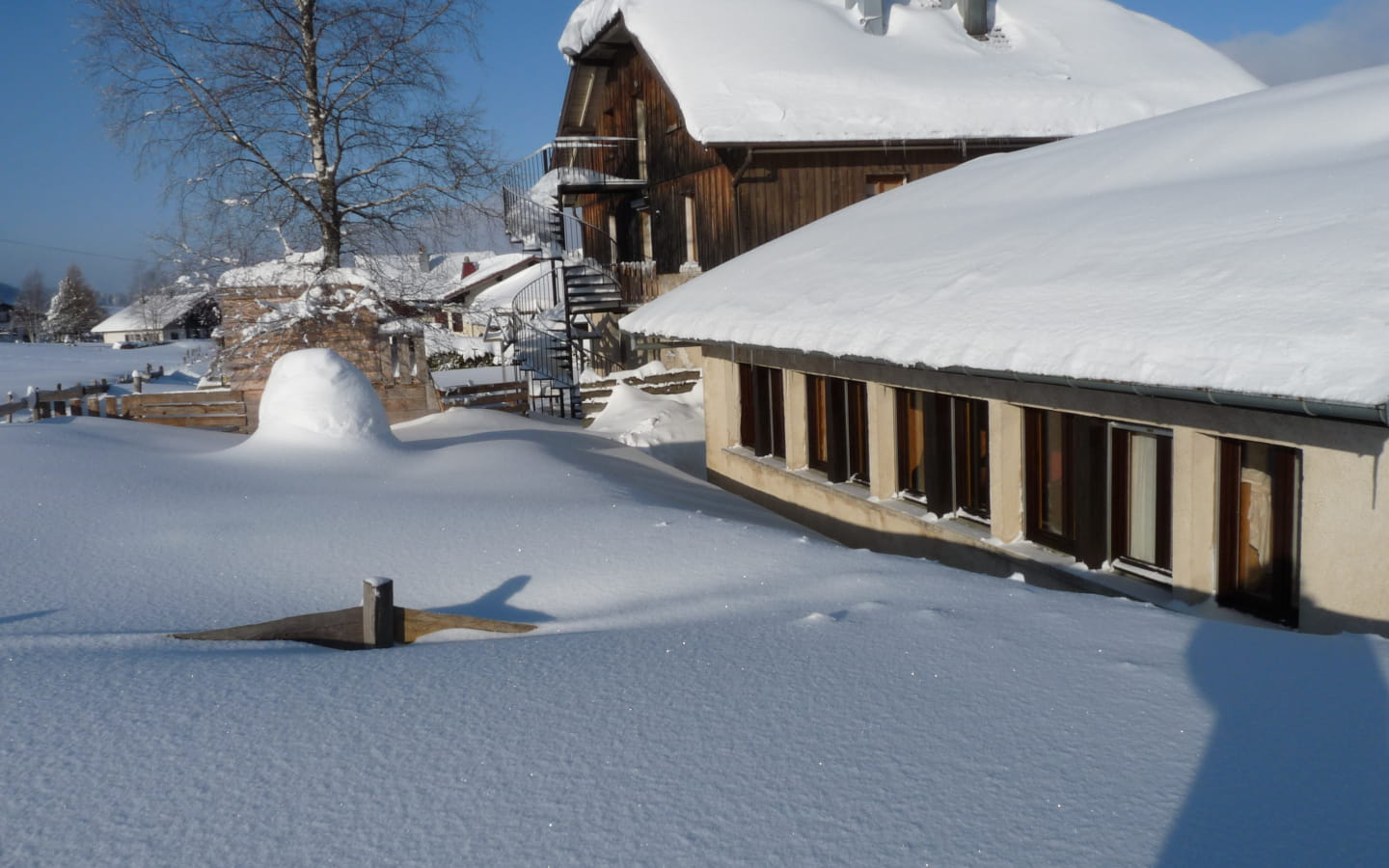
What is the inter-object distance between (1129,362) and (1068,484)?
2221 mm

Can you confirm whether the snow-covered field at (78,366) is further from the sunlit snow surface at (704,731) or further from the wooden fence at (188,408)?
the sunlit snow surface at (704,731)

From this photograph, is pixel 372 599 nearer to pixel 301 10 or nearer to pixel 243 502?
pixel 243 502

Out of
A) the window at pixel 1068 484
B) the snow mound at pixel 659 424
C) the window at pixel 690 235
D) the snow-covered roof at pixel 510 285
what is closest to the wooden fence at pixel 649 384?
the snow mound at pixel 659 424

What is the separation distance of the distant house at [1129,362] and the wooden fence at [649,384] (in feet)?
30.1

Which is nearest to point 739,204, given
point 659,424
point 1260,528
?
point 659,424

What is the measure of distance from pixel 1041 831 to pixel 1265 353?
2.72m

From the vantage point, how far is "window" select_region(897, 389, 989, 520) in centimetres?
822

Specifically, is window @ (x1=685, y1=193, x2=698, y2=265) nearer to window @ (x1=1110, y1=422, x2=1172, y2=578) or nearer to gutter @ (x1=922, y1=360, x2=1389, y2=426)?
window @ (x1=1110, y1=422, x2=1172, y2=578)

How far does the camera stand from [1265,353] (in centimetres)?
464

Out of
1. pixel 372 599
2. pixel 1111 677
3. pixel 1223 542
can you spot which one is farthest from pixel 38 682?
pixel 1223 542

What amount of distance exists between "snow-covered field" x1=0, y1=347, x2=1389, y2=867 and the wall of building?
760mm

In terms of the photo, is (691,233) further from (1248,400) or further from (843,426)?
(1248,400)

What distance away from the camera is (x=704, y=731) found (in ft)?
12.3

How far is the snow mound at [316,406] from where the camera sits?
11672 millimetres
